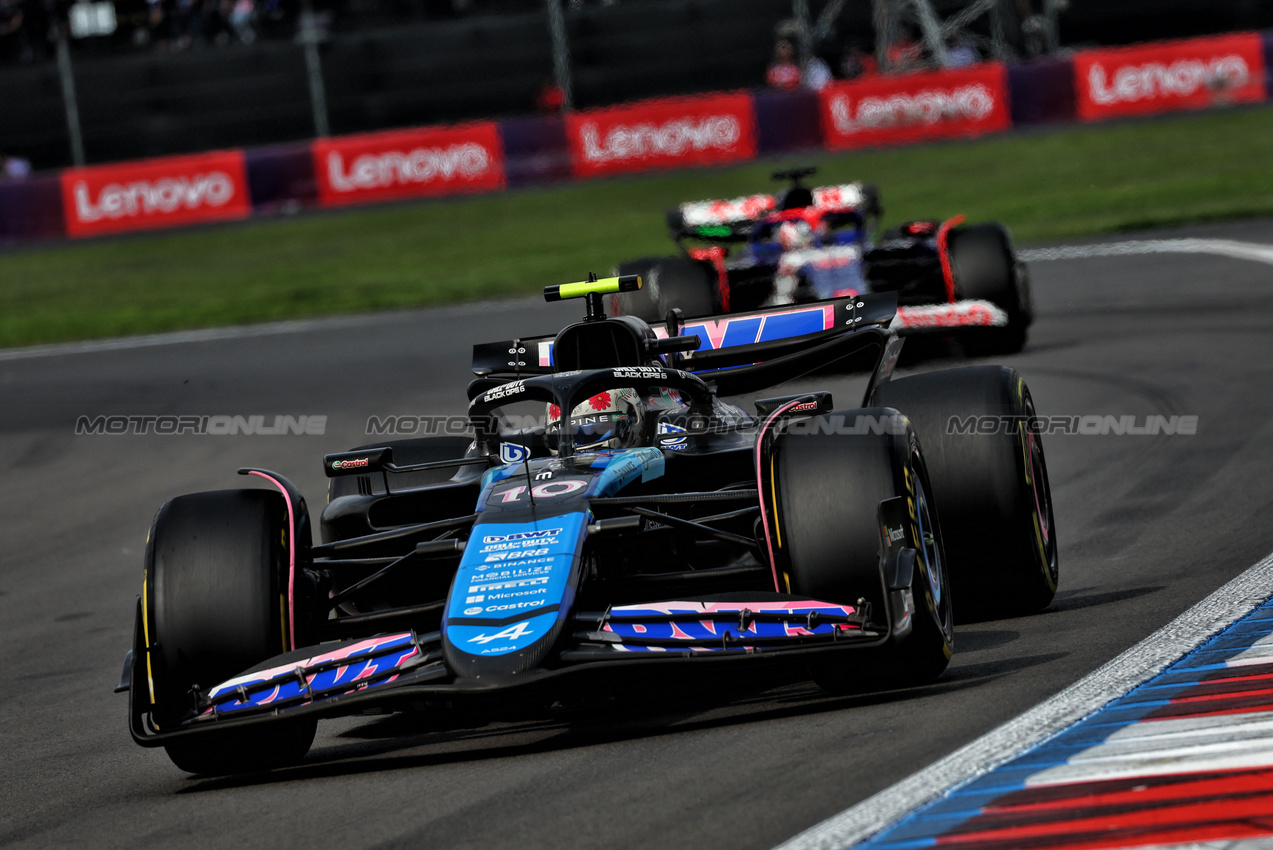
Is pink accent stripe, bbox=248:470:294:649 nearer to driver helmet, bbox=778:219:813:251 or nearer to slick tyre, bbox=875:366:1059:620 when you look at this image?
slick tyre, bbox=875:366:1059:620

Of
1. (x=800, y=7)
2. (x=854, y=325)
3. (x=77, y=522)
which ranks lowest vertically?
(x=77, y=522)

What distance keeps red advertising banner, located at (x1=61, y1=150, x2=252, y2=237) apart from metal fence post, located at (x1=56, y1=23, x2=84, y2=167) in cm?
187

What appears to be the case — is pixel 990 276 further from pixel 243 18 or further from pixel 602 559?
pixel 243 18

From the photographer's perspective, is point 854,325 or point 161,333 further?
point 161,333

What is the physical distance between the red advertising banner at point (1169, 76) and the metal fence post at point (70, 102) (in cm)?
1828

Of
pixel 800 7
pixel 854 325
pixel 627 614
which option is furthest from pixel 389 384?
pixel 800 7

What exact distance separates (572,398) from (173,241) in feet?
81.7

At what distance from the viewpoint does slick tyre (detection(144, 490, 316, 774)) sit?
5.63 meters

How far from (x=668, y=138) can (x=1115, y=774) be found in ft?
88.5

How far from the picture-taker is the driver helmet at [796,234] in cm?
1506

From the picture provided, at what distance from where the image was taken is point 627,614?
17.5 ft

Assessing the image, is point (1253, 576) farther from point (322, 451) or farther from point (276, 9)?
point (276, 9)

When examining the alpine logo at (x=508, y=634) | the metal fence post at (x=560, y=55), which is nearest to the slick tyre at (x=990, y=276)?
the alpine logo at (x=508, y=634)

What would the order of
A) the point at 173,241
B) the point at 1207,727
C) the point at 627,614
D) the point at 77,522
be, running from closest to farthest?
the point at 1207,727
the point at 627,614
the point at 77,522
the point at 173,241
